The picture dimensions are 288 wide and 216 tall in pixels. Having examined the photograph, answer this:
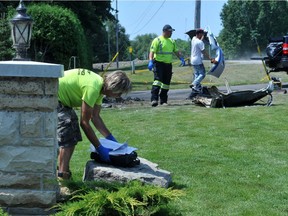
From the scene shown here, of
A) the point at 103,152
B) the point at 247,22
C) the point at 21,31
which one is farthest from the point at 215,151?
the point at 247,22

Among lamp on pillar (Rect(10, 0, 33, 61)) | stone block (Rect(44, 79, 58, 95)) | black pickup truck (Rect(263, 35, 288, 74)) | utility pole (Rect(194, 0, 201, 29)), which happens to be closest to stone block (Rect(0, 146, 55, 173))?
stone block (Rect(44, 79, 58, 95))

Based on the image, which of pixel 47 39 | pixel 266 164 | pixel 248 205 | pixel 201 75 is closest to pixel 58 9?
pixel 47 39

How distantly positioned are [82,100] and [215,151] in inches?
104

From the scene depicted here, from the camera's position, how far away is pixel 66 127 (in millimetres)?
5719

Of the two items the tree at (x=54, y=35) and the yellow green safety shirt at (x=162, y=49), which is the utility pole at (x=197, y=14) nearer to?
the tree at (x=54, y=35)

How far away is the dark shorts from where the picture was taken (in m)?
5.70

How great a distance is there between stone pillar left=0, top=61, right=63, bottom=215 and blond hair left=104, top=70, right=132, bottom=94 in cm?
66

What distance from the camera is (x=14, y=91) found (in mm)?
4637

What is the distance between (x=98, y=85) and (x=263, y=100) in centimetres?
814

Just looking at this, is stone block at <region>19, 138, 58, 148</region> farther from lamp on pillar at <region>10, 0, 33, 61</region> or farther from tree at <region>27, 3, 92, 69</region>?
tree at <region>27, 3, 92, 69</region>

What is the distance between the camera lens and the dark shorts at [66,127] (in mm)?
5703

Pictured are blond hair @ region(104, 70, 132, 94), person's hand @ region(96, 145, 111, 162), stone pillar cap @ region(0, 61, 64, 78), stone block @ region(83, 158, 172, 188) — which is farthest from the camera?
person's hand @ region(96, 145, 111, 162)

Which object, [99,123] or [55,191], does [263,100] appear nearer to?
[99,123]

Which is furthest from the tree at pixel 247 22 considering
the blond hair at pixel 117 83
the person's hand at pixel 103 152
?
the blond hair at pixel 117 83
